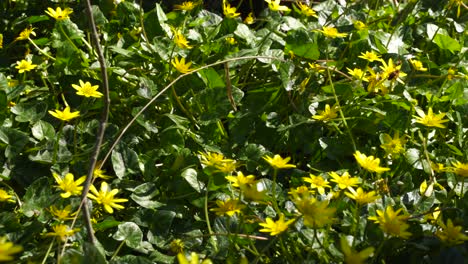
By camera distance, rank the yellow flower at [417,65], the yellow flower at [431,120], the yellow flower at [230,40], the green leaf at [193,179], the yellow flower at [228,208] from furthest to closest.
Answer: the yellow flower at [230,40] < the yellow flower at [417,65] < the yellow flower at [431,120] < the green leaf at [193,179] < the yellow flower at [228,208]

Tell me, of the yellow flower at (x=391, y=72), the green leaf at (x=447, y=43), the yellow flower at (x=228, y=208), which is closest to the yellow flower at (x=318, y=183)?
the yellow flower at (x=228, y=208)

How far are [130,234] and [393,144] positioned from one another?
649 millimetres

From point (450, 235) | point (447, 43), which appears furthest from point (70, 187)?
point (447, 43)

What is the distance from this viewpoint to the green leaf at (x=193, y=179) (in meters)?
1.80

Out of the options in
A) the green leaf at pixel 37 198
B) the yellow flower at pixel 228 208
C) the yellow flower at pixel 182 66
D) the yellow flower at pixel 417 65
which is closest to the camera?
the yellow flower at pixel 228 208

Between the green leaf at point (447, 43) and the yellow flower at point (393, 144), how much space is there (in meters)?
0.58

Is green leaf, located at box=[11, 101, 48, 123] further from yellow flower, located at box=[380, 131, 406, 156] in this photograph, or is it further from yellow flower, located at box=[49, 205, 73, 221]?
yellow flower, located at box=[380, 131, 406, 156]

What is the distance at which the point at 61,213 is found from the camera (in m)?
1.61

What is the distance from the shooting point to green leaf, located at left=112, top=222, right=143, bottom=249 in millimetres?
1640

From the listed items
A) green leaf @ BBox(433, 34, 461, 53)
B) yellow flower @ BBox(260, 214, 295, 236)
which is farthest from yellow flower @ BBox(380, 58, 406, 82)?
yellow flower @ BBox(260, 214, 295, 236)

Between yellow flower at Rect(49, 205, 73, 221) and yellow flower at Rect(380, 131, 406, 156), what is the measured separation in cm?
72

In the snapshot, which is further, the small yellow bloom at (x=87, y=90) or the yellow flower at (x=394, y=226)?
the small yellow bloom at (x=87, y=90)

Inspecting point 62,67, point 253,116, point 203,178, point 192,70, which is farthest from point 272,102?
point 62,67

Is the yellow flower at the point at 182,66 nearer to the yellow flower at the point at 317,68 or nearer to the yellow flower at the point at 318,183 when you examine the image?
the yellow flower at the point at 317,68
